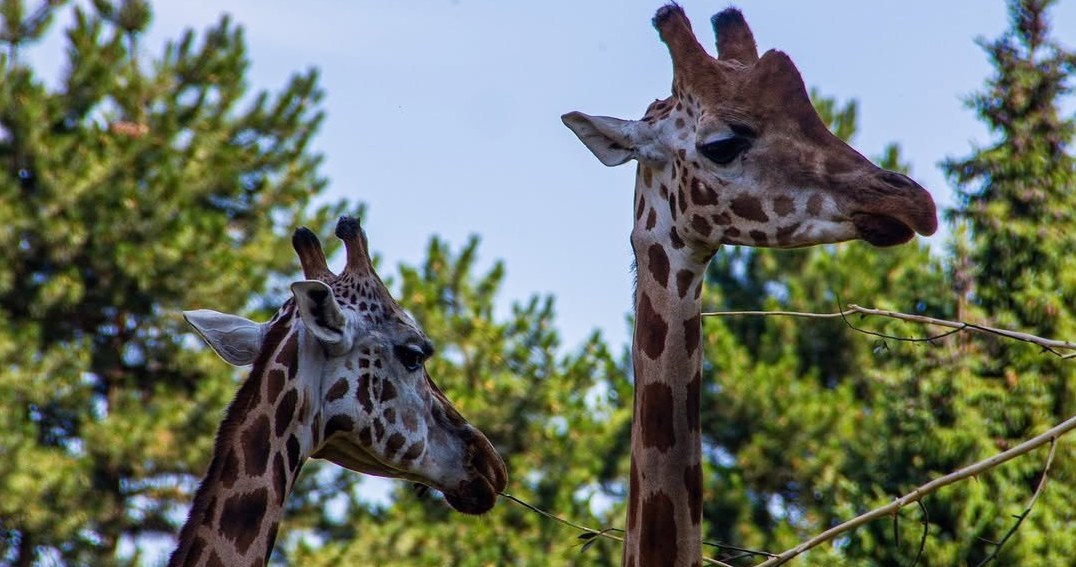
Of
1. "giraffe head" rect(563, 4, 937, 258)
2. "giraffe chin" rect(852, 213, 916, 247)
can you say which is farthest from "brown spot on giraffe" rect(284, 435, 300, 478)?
"giraffe chin" rect(852, 213, 916, 247)

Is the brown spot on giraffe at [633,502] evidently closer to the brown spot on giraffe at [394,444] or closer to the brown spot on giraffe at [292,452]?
the brown spot on giraffe at [394,444]

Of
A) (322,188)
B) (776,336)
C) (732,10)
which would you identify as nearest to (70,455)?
(322,188)

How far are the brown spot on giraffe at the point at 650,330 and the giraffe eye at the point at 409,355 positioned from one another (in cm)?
78

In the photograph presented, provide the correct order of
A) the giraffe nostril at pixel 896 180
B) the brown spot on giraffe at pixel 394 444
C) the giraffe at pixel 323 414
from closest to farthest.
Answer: the giraffe at pixel 323 414, the giraffe nostril at pixel 896 180, the brown spot on giraffe at pixel 394 444

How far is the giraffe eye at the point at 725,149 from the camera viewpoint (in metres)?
6.12

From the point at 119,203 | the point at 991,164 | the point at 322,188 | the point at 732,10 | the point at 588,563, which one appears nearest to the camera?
the point at 732,10

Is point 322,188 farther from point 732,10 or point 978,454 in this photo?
point 732,10

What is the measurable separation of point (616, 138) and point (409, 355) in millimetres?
1108

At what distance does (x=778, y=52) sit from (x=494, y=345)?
1632 cm

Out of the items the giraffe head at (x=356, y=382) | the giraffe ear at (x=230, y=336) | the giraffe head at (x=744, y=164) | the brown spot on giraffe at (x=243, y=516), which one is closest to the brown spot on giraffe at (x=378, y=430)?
the giraffe head at (x=356, y=382)

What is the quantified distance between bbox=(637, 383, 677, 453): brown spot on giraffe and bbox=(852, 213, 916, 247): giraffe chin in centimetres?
88

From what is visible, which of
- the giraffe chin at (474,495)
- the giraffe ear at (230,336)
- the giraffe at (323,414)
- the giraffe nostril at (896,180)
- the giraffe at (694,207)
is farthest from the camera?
the giraffe ear at (230,336)

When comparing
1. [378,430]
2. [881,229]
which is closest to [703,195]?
[881,229]

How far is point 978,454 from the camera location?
12.9 m
